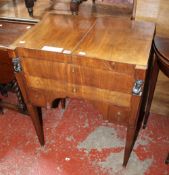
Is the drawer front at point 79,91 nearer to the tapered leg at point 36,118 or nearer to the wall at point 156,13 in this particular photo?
the tapered leg at point 36,118

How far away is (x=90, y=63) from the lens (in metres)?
1.02

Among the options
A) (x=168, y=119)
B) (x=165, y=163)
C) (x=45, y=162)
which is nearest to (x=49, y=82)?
(x=45, y=162)

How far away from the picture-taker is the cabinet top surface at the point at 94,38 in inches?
40.7

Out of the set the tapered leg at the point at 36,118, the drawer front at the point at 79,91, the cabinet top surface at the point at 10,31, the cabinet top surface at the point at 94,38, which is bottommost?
the tapered leg at the point at 36,118

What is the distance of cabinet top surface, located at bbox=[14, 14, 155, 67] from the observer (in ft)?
3.39

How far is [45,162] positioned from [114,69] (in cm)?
88

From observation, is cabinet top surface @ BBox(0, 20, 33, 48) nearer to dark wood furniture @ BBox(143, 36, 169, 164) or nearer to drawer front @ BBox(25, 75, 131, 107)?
drawer front @ BBox(25, 75, 131, 107)

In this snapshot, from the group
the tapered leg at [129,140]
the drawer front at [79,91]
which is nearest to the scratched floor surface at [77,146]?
the tapered leg at [129,140]

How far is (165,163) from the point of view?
59.4 inches

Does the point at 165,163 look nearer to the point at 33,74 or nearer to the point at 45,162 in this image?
the point at 45,162

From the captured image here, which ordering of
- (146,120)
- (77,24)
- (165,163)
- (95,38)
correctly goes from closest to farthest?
(95,38) < (77,24) < (165,163) < (146,120)

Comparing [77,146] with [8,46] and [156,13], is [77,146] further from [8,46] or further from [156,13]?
[156,13]

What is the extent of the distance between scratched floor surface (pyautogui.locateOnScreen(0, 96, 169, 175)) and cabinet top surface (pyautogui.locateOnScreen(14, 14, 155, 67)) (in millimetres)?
801

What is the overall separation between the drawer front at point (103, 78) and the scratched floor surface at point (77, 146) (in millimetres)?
660
